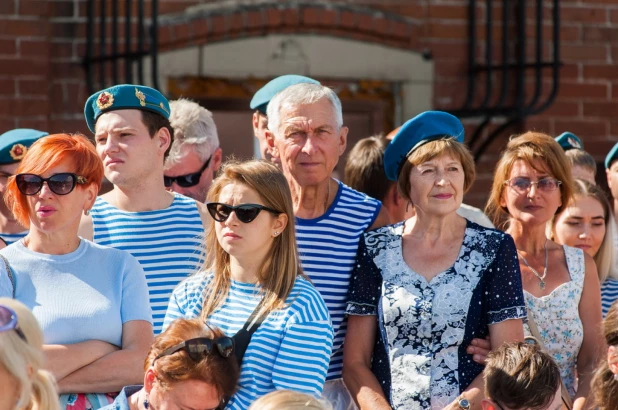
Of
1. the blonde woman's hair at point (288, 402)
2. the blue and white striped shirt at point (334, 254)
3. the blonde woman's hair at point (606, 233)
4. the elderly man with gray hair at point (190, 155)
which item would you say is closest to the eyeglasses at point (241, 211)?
the blue and white striped shirt at point (334, 254)

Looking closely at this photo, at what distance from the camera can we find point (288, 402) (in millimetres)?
2520

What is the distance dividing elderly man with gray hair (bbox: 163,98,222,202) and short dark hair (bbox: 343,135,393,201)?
22.8 inches

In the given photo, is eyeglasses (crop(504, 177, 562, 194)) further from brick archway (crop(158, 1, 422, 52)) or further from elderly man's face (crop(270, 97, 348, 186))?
brick archway (crop(158, 1, 422, 52))

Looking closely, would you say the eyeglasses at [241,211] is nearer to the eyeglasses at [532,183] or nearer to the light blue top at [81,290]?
the light blue top at [81,290]

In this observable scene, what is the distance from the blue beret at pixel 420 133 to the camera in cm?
366

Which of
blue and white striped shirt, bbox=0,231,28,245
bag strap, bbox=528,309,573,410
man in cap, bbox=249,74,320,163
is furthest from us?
man in cap, bbox=249,74,320,163

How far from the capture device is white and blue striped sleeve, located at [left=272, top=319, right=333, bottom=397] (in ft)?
9.86

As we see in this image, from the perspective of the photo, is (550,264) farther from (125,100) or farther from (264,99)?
(125,100)

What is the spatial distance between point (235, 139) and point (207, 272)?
289cm

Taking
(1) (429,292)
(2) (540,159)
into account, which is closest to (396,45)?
(2) (540,159)

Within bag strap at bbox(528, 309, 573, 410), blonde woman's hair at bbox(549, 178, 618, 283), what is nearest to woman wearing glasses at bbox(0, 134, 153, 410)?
bag strap at bbox(528, 309, 573, 410)

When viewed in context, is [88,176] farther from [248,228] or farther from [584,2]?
[584,2]

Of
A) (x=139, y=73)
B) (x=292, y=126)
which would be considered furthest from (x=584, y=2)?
(x=292, y=126)

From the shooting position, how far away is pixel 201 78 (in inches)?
237
